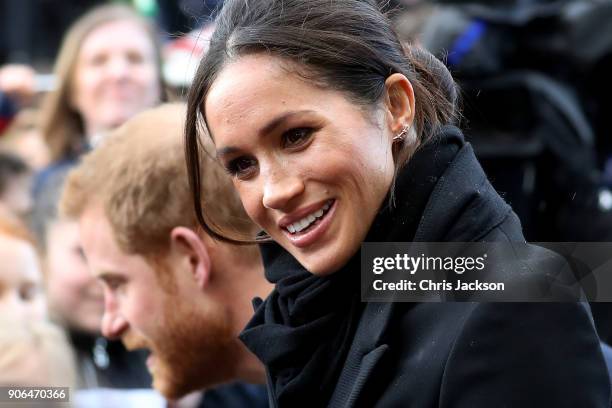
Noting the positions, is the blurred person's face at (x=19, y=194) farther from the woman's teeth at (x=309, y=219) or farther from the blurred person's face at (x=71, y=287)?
the woman's teeth at (x=309, y=219)

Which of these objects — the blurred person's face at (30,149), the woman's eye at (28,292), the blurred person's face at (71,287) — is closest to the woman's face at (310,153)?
the woman's eye at (28,292)

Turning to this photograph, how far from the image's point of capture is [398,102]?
1966mm

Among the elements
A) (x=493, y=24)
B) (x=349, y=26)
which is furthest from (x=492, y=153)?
(x=349, y=26)

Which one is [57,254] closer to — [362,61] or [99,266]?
[99,266]

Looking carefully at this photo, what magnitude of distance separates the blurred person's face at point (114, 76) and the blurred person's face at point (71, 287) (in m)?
0.84

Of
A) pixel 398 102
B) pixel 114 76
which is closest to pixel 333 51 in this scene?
pixel 398 102

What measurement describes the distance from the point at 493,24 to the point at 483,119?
402mm

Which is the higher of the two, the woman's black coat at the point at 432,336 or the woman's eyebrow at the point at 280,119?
the woman's eyebrow at the point at 280,119

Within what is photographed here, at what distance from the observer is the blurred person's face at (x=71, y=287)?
12.4 feet

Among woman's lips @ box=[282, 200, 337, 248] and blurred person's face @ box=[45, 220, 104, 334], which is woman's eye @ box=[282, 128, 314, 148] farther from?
blurred person's face @ box=[45, 220, 104, 334]

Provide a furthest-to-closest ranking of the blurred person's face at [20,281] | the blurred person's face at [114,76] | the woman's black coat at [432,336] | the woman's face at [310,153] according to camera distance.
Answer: the blurred person's face at [114,76]
the blurred person's face at [20,281]
the woman's face at [310,153]
the woman's black coat at [432,336]

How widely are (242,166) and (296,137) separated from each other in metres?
0.14

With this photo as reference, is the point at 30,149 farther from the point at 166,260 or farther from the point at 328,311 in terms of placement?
the point at 328,311

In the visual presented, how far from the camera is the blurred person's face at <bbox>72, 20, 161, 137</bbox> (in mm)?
4660
